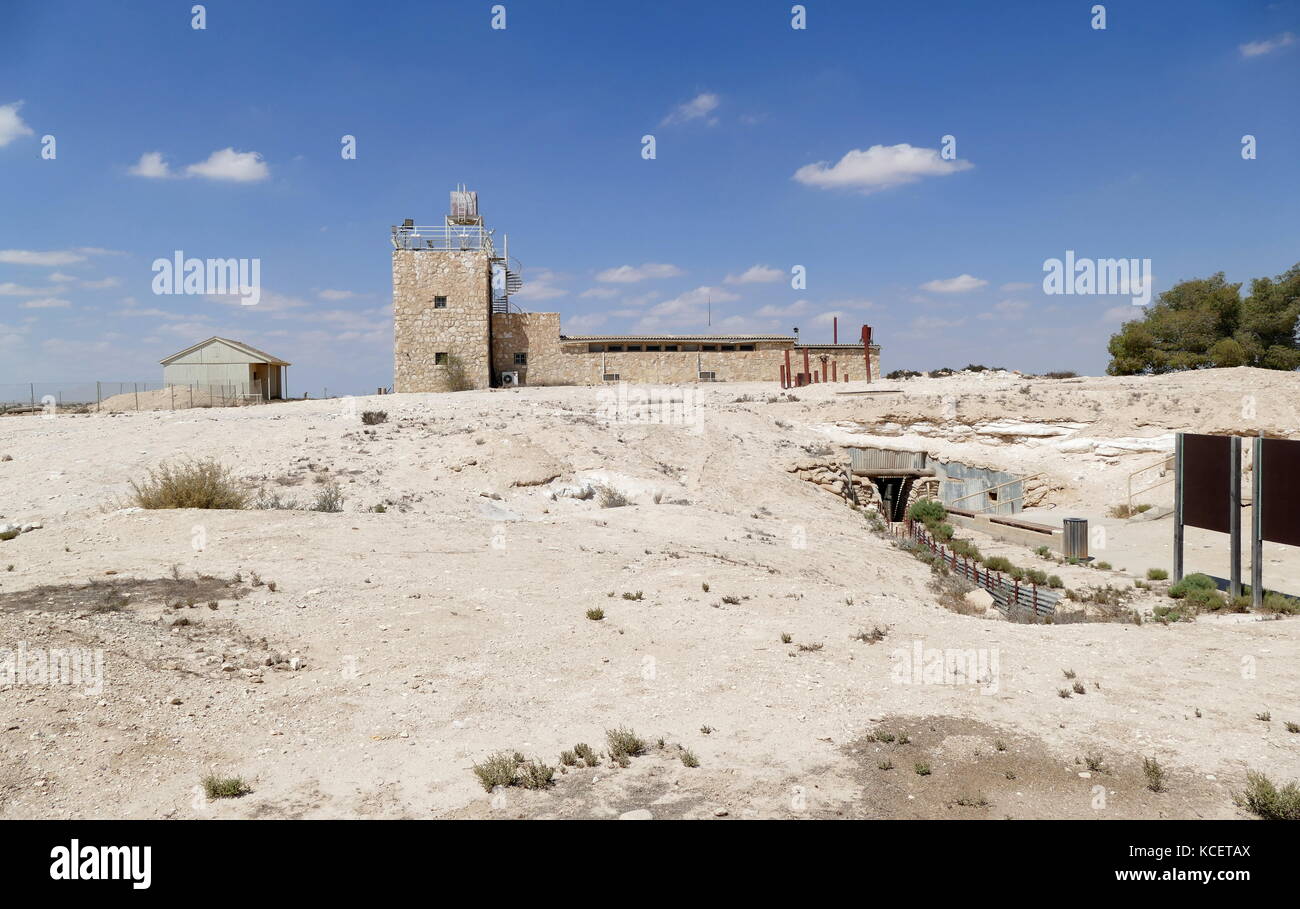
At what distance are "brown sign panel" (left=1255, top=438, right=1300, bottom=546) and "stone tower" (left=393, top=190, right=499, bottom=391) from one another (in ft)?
118

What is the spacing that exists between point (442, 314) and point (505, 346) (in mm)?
4272

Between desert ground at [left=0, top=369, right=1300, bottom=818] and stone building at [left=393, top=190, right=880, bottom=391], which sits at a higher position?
stone building at [left=393, top=190, right=880, bottom=391]

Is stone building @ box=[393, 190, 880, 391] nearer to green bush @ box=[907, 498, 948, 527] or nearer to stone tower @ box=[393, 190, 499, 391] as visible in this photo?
stone tower @ box=[393, 190, 499, 391]

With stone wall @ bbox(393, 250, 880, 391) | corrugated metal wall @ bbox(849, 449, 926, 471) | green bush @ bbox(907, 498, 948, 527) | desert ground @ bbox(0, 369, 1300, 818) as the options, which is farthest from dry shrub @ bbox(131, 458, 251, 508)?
stone wall @ bbox(393, 250, 880, 391)

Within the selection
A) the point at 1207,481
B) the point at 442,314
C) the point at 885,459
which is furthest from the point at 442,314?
the point at 1207,481

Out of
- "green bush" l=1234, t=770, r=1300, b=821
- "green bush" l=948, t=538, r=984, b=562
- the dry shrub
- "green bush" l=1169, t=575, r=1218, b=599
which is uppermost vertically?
the dry shrub

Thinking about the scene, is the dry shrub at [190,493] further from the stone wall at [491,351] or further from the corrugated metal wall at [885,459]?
the stone wall at [491,351]

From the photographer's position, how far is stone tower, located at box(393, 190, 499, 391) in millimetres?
41688

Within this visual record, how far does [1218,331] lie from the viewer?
4834 cm

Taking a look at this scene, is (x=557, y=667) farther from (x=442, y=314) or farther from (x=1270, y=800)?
(x=442, y=314)

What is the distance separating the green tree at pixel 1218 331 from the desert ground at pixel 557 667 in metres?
34.8

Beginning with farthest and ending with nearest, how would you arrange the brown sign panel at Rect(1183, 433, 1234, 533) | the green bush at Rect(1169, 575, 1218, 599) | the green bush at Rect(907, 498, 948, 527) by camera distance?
the green bush at Rect(907, 498, 948, 527)
the green bush at Rect(1169, 575, 1218, 599)
the brown sign panel at Rect(1183, 433, 1234, 533)

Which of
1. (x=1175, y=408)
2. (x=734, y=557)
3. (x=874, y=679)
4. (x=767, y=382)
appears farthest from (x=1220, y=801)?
(x=767, y=382)

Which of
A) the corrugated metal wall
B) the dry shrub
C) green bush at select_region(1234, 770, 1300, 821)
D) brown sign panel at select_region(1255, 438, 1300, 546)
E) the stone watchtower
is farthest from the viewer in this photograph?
the stone watchtower
